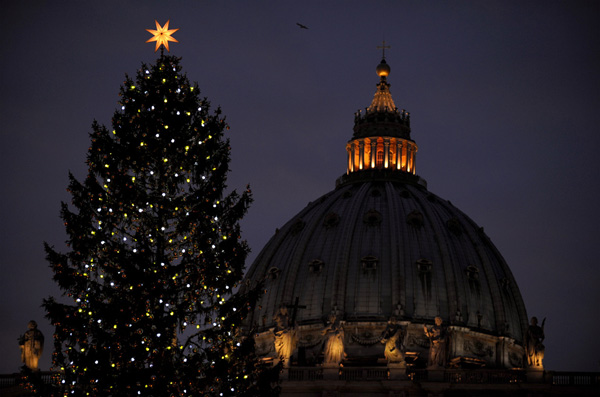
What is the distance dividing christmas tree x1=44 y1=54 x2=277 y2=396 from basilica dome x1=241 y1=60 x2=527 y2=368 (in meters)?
45.2

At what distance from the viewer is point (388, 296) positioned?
81.6 meters

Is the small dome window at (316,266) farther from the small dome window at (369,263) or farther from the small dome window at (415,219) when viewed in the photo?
the small dome window at (415,219)

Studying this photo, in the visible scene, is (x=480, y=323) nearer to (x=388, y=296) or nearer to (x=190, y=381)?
(x=388, y=296)

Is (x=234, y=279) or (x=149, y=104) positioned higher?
(x=149, y=104)

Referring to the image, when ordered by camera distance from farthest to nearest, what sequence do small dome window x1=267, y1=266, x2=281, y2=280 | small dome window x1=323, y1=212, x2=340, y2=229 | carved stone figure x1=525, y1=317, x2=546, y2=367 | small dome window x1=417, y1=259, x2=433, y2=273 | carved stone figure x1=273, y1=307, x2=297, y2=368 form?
1. small dome window x1=323, y1=212, x2=340, y2=229
2. small dome window x1=267, y1=266, x2=281, y2=280
3. small dome window x1=417, y1=259, x2=433, y2=273
4. carved stone figure x1=273, y1=307, x2=297, y2=368
5. carved stone figure x1=525, y1=317, x2=546, y2=367

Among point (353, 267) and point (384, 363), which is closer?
point (384, 363)

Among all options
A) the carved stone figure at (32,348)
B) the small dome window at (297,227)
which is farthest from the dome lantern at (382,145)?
the carved stone figure at (32,348)

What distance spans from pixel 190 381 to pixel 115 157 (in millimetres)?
6630

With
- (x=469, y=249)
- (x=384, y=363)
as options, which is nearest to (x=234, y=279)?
(x=384, y=363)

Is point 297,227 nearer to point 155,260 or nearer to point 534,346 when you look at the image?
point 534,346

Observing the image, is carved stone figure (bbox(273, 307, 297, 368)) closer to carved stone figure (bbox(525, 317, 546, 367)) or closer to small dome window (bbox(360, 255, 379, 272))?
carved stone figure (bbox(525, 317, 546, 367))

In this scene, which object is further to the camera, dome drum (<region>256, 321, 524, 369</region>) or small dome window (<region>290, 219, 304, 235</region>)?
small dome window (<region>290, 219, 304, 235</region>)

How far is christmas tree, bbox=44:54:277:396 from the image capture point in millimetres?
28375

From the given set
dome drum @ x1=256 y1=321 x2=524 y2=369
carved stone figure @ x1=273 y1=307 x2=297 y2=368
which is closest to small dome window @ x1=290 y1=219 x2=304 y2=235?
dome drum @ x1=256 y1=321 x2=524 y2=369
